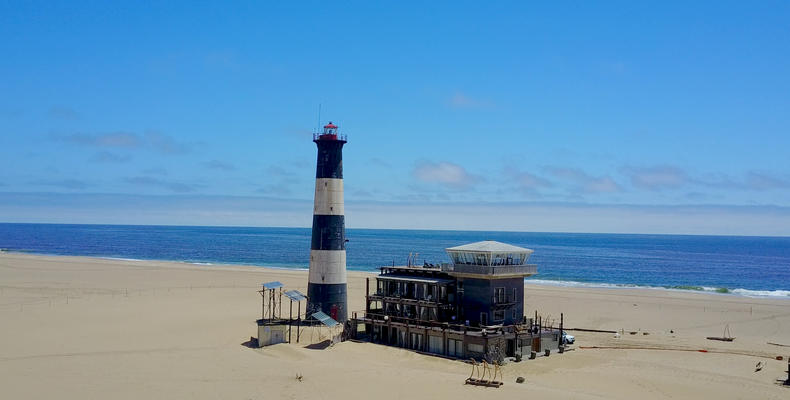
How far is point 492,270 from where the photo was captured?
40.6m

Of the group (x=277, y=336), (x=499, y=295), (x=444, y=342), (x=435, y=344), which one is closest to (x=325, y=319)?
(x=277, y=336)

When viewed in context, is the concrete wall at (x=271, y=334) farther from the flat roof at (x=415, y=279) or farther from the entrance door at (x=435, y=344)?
the entrance door at (x=435, y=344)

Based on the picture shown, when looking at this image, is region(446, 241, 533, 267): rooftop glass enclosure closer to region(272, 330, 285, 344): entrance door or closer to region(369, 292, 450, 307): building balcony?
region(369, 292, 450, 307): building balcony

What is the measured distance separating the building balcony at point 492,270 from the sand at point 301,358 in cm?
535

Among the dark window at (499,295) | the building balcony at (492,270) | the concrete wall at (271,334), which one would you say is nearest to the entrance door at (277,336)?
the concrete wall at (271,334)

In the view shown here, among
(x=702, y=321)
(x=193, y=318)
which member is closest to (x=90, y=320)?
(x=193, y=318)

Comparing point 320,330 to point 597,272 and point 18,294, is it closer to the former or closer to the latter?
point 18,294

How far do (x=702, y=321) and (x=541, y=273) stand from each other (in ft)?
184

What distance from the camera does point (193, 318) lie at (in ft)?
165

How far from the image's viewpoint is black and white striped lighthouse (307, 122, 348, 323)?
153 ft

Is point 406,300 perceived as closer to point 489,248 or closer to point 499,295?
point 499,295

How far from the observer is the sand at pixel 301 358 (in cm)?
3064

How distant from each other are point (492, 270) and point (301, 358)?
12130 millimetres

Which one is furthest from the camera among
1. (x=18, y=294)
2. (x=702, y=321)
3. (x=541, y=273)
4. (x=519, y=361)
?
(x=541, y=273)
